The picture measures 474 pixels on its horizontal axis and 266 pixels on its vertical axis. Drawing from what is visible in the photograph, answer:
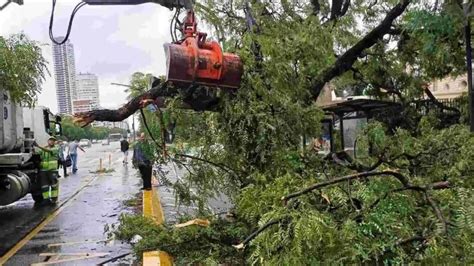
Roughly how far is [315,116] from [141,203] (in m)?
7.59

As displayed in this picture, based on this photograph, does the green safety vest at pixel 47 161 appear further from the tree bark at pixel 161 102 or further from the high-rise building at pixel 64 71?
the tree bark at pixel 161 102

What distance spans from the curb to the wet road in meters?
0.58

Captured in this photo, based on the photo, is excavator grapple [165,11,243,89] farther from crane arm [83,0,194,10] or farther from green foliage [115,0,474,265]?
crane arm [83,0,194,10]

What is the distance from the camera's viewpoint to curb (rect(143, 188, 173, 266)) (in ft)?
17.4

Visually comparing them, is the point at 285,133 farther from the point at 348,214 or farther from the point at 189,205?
the point at 348,214

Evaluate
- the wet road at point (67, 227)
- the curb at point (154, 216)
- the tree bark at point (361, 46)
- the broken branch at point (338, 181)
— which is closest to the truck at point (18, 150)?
the wet road at point (67, 227)

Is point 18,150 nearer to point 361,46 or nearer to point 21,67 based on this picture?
point 21,67

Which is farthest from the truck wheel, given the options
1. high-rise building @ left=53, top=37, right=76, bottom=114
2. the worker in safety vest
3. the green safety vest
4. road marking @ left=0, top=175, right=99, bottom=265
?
high-rise building @ left=53, top=37, right=76, bottom=114

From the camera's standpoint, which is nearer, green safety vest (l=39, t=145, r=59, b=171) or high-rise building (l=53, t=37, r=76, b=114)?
high-rise building (l=53, t=37, r=76, b=114)

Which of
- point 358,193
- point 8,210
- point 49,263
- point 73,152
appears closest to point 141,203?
point 8,210

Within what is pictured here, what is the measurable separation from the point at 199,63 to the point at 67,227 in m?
6.77

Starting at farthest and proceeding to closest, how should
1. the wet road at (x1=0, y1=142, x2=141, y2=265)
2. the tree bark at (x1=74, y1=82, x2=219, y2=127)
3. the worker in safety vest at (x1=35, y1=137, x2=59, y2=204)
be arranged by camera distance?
1. the worker in safety vest at (x1=35, y1=137, x2=59, y2=204)
2. the wet road at (x1=0, y1=142, x2=141, y2=265)
3. the tree bark at (x1=74, y1=82, x2=219, y2=127)

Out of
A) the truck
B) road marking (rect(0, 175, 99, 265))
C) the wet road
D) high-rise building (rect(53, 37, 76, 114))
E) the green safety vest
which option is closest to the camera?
the wet road

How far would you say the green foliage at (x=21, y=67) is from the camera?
9227 mm
